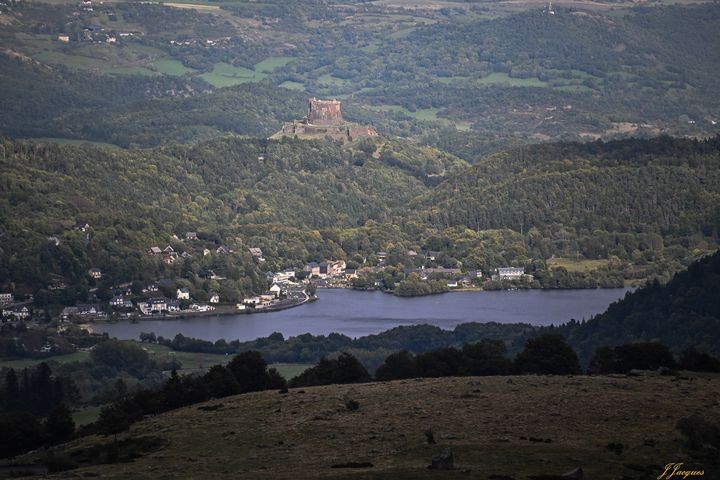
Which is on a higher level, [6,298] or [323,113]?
[323,113]

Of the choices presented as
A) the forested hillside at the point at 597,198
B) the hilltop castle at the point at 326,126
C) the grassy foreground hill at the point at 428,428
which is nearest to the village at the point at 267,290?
the forested hillside at the point at 597,198

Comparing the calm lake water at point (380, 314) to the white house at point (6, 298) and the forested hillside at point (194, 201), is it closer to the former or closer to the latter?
the forested hillside at point (194, 201)

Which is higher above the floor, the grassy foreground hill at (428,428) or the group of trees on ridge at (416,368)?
the grassy foreground hill at (428,428)

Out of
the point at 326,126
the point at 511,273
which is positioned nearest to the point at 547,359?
the point at 511,273

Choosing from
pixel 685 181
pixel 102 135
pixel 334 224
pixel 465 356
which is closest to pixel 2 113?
pixel 102 135

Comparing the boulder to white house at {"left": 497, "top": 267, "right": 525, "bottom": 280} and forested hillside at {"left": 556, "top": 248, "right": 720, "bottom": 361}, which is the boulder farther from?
white house at {"left": 497, "top": 267, "right": 525, "bottom": 280}

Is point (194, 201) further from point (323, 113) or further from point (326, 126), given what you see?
point (323, 113)
